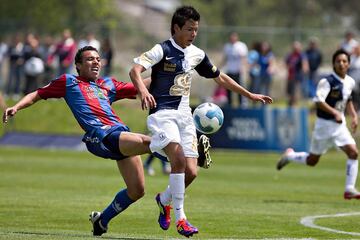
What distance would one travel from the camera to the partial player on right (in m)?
16.5

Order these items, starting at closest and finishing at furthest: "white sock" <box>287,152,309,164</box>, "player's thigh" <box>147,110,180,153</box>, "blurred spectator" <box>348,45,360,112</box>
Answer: "player's thigh" <box>147,110,180,153</box>
"white sock" <box>287,152,309,164</box>
"blurred spectator" <box>348,45,360,112</box>

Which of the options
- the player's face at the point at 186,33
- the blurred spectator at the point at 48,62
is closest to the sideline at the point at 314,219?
the player's face at the point at 186,33

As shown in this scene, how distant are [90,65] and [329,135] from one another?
6.17 m

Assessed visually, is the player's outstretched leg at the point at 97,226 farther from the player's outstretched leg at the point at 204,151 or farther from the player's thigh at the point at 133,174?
the player's outstretched leg at the point at 204,151

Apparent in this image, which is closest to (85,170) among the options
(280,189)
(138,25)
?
(280,189)

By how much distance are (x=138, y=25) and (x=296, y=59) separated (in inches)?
357

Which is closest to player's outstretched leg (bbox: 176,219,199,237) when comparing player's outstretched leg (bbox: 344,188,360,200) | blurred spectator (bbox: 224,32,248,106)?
player's outstretched leg (bbox: 344,188,360,200)

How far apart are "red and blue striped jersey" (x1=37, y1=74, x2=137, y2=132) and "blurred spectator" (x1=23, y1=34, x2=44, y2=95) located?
73.3 ft

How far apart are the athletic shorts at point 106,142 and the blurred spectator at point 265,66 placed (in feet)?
70.8

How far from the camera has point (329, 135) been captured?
55.8 feet

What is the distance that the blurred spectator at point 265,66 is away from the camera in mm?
32844

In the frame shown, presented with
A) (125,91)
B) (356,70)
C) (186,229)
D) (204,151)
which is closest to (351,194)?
(204,151)

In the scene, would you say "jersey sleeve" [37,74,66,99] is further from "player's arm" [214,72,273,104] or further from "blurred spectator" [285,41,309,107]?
"blurred spectator" [285,41,309,107]

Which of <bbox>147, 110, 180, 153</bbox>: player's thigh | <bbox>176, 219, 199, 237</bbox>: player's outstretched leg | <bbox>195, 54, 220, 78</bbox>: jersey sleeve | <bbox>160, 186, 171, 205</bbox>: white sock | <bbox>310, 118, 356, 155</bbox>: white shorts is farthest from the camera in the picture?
<bbox>310, 118, 356, 155</bbox>: white shorts
